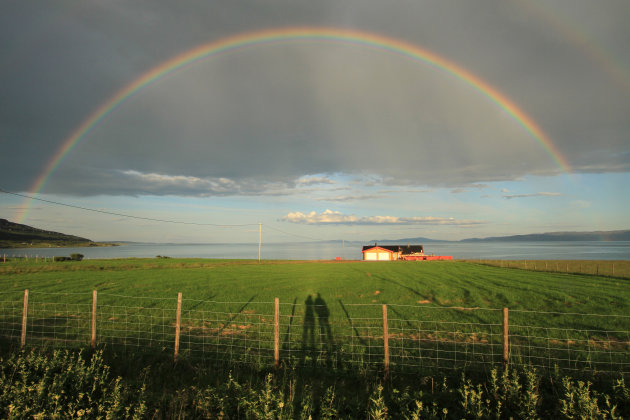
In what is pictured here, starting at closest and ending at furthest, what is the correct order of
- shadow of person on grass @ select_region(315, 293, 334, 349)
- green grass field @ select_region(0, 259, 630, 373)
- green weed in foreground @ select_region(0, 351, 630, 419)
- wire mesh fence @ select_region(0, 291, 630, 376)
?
green weed in foreground @ select_region(0, 351, 630, 419)
wire mesh fence @ select_region(0, 291, 630, 376)
green grass field @ select_region(0, 259, 630, 373)
shadow of person on grass @ select_region(315, 293, 334, 349)

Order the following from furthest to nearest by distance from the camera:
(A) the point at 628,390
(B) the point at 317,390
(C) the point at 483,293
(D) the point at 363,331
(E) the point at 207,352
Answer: (C) the point at 483,293 < (D) the point at 363,331 < (E) the point at 207,352 < (B) the point at 317,390 < (A) the point at 628,390

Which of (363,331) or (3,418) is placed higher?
(3,418)

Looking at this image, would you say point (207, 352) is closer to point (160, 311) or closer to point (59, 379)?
point (59, 379)

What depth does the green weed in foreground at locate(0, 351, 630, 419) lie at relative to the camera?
558 cm

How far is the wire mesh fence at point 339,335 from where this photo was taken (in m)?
9.98

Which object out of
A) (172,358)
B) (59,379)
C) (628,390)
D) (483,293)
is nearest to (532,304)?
(483,293)

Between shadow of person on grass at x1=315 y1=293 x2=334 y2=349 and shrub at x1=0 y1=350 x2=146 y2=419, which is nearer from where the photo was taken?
shrub at x1=0 y1=350 x2=146 y2=419

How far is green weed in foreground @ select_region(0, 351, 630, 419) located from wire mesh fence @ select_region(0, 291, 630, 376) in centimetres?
114

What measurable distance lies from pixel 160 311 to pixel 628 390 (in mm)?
18474

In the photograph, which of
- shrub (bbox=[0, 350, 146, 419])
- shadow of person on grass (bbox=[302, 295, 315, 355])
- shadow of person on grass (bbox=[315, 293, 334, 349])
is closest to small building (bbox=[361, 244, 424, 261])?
shadow of person on grass (bbox=[315, 293, 334, 349])

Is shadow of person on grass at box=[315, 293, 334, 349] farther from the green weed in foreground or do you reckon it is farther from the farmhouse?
the farmhouse

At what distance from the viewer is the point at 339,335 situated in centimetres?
1371

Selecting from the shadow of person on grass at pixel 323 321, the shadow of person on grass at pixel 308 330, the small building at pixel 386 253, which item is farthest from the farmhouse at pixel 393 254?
the shadow of person on grass at pixel 308 330

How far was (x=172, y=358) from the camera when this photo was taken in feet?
30.5
